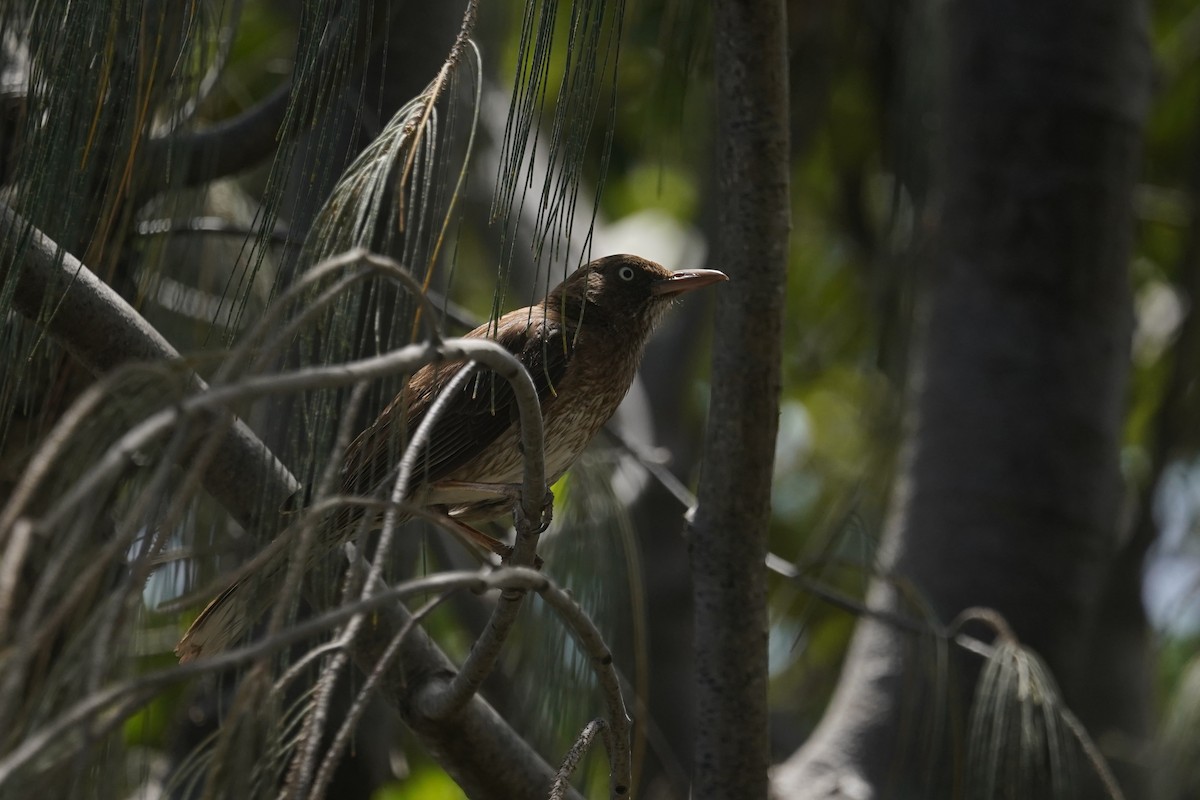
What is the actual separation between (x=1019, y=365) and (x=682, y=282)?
145 centimetres

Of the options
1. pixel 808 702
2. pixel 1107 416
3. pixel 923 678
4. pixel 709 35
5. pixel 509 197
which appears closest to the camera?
pixel 509 197

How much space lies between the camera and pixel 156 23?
94.3 inches

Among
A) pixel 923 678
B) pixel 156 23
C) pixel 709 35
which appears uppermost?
pixel 709 35

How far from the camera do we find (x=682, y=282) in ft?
13.5

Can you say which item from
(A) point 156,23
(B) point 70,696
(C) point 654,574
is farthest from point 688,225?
(B) point 70,696

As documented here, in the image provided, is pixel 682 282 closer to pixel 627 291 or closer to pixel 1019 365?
pixel 627 291

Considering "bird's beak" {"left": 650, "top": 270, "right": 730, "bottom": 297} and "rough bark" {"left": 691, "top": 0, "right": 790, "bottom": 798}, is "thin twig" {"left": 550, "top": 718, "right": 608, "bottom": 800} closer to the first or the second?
"rough bark" {"left": 691, "top": 0, "right": 790, "bottom": 798}

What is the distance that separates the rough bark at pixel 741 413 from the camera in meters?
2.88

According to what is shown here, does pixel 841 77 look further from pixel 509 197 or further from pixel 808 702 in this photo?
pixel 509 197

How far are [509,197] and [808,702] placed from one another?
644 centimetres

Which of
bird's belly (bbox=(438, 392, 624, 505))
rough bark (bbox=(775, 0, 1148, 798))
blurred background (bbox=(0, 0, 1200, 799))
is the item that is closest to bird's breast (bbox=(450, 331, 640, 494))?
bird's belly (bbox=(438, 392, 624, 505))

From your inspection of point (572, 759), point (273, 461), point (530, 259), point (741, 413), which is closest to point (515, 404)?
point (741, 413)

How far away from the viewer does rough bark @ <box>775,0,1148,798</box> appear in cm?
460

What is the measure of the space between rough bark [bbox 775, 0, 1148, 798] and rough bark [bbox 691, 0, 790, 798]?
4.83ft
